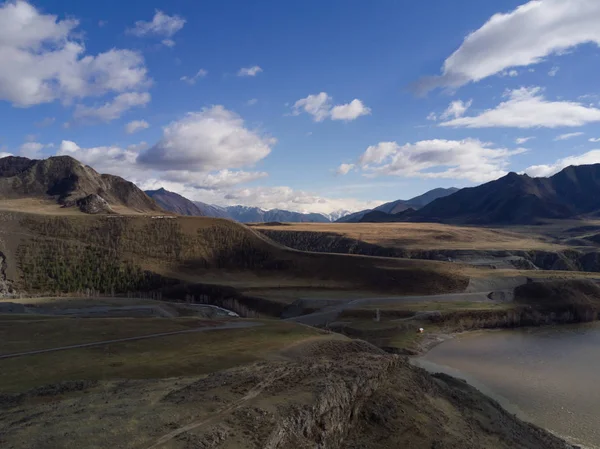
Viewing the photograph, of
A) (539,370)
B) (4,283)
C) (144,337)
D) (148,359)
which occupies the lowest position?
(539,370)

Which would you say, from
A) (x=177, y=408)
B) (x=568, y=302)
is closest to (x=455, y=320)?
(x=568, y=302)

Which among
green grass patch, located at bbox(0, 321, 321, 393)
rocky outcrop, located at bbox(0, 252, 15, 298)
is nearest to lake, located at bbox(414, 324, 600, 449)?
green grass patch, located at bbox(0, 321, 321, 393)

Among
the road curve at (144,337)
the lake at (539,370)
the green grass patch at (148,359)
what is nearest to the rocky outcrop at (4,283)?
the road curve at (144,337)

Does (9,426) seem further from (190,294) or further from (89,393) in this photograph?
(190,294)

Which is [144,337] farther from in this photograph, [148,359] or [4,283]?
[4,283]

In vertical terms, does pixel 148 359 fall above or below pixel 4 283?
above

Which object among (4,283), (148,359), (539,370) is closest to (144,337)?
(148,359)

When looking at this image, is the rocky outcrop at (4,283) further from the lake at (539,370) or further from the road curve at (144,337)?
the lake at (539,370)

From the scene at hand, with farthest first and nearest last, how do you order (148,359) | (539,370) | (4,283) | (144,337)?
1. (4,283)
2. (539,370)
3. (144,337)
4. (148,359)

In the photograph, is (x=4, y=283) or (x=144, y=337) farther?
(x=4, y=283)
